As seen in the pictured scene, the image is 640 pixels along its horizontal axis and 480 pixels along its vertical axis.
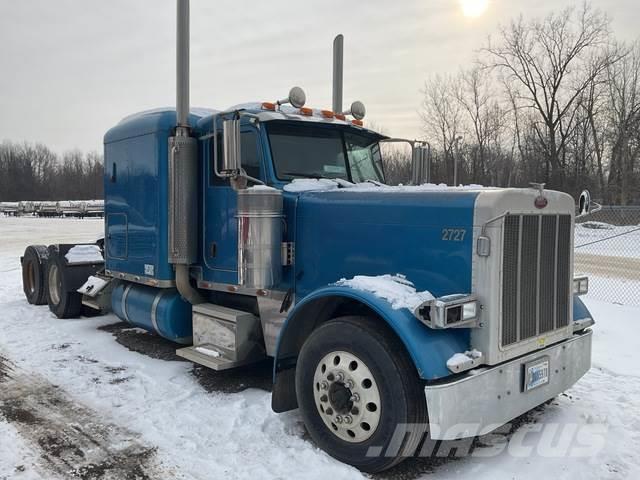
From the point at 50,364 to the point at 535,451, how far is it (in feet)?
16.6

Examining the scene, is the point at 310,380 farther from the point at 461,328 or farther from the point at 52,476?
the point at 52,476

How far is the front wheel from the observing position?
355 centimetres

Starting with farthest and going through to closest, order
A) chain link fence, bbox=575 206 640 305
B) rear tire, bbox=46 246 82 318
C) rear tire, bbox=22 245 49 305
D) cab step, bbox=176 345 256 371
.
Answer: chain link fence, bbox=575 206 640 305
rear tire, bbox=22 245 49 305
rear tire, bbox=46 246 82 318
cab step, bbox=176 345 256 371

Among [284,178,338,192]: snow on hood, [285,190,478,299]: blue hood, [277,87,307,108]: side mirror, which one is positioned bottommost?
[285,190,478,299]: blue hood

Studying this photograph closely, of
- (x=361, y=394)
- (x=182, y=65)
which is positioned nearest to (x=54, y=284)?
(x=182, y=65)

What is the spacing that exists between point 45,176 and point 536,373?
10386 cm

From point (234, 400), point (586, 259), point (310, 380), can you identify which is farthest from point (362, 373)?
point (586, 259)

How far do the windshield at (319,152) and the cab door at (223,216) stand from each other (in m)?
0.21

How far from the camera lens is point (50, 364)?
20.5ft

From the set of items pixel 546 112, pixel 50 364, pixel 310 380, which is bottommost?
pixel 50 364

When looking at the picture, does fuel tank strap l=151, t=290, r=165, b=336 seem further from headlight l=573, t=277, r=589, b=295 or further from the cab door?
headlight l=573, t=277, r=589, b=295

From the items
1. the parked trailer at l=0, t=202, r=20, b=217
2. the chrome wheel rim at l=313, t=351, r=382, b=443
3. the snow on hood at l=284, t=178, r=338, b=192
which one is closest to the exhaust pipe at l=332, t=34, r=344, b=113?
the snow on hood at l=284, t=178, r=338, b=192

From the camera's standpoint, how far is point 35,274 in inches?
377

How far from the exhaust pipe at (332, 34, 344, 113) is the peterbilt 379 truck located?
2095mm
